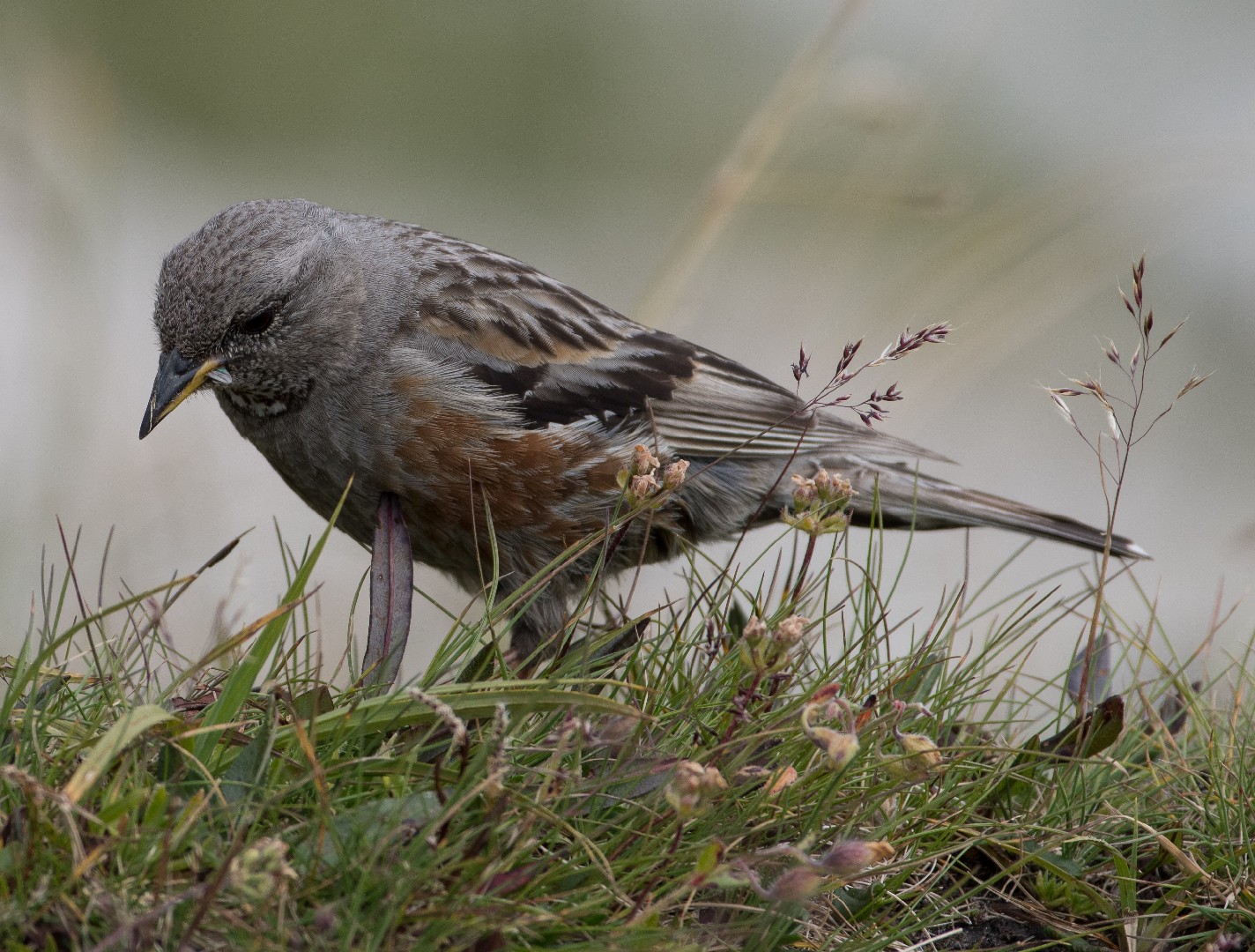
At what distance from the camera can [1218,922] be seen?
277cm

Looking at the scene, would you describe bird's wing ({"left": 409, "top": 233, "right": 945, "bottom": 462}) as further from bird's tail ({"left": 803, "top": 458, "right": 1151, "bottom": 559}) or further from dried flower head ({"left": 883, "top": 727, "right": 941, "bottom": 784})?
dried flower head ({"left": 883, "top": 727, "right": 941, "bottom": 784})

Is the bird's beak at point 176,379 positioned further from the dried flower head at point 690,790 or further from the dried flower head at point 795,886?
the dried flower head at point 795,886

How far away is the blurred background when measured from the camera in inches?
228

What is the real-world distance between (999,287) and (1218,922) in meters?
3.54

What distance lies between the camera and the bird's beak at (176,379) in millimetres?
4215

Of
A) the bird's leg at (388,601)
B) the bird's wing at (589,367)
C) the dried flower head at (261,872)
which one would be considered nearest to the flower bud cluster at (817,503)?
the bird's leg at (388,601)

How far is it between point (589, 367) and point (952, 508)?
1491 mm

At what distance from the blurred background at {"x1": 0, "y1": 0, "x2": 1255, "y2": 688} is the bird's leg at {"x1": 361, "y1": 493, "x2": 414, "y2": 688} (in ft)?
0.86

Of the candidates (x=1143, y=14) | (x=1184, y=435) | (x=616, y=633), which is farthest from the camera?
(x=1143, y=14)

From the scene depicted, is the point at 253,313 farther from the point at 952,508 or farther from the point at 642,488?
the point at 952,508

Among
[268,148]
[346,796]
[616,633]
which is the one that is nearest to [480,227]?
[268,148]

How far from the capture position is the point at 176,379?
4.29 meters

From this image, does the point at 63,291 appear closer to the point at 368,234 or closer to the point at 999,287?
the point at 368,234

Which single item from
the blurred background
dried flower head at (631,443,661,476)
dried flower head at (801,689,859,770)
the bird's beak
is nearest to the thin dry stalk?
the blurred background
